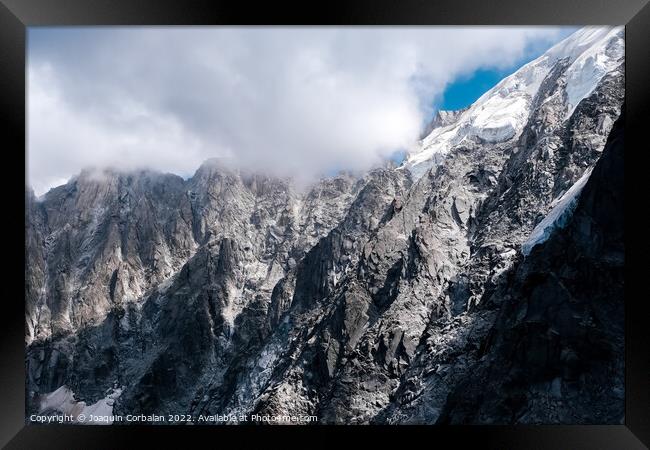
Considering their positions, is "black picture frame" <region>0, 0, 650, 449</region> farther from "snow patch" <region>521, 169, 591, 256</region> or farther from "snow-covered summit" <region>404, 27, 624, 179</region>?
"snow patch" <region>521, 169, 591, 256</region>

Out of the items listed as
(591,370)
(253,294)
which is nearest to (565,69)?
(591,370)

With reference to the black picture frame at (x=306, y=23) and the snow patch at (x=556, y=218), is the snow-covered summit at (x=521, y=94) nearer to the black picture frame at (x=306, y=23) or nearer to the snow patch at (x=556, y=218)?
the snow patch at (x=556, y=218)

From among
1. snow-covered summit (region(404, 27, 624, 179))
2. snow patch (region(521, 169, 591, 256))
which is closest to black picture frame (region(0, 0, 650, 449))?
snow-covered summit (region(404, 27, 624, 179))

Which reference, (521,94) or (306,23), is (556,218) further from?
(306,23)

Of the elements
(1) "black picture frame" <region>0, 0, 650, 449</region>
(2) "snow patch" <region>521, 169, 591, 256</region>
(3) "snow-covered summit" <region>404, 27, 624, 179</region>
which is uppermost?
(3) "snow-covered summit" <region>404, 27, 624, 179</region>

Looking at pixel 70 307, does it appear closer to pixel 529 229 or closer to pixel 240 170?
pixel 240 170

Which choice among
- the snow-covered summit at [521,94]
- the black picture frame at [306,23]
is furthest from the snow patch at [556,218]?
the black picture frame at [306,23]

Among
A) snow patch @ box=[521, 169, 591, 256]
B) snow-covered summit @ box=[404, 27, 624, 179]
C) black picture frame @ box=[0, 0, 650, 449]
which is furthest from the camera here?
snow-covered summit @ box=[404, 27, 624, 179]
